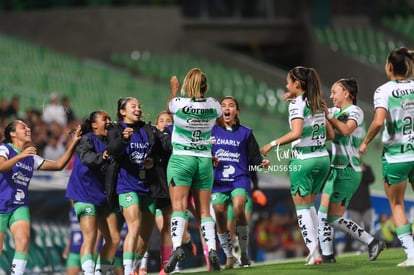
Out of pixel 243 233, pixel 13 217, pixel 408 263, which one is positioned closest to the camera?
pixel 408 263

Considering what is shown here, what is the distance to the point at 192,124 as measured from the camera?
15.1 m

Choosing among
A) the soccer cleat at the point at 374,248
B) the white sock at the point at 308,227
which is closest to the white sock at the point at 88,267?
the white sock at the point at 308,227

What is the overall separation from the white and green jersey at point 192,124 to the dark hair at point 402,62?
2.22 meters

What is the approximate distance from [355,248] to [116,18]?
1829 cm

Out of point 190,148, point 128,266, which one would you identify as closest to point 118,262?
point 128,266

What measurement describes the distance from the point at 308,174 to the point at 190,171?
1.37 metres

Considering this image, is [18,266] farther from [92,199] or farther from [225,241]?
[225,241]

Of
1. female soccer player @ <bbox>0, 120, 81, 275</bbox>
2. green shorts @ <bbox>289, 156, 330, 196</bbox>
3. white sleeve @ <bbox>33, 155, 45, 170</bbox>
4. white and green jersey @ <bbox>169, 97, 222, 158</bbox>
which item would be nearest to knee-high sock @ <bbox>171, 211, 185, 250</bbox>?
white and green jersey @ <bbox>169, 97, 222, 158</bbox>

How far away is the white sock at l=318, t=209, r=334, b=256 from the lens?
1557cm

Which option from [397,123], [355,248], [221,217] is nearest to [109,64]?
[355,248]

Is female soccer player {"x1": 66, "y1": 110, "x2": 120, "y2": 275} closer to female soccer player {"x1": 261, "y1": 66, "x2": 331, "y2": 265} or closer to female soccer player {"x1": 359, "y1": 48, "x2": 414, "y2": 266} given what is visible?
female soccer player {"x1": 261, "y1": 66, "x2": 331, "y2": 265}

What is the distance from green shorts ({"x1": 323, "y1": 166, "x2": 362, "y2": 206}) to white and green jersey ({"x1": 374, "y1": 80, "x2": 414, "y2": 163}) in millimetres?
1261

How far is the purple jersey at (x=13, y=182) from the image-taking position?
50.7 feet

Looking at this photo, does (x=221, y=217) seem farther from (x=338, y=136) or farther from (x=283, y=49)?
(x=283, y=49)
